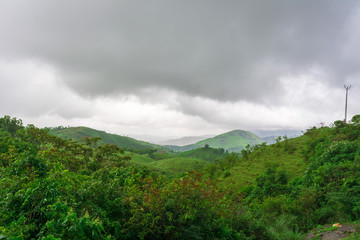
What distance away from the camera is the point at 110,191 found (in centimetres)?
683

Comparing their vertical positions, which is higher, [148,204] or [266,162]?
[148,204]

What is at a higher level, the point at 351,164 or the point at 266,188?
the point at 351,164

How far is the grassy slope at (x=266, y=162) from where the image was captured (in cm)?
3284

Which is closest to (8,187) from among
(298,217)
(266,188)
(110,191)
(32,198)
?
(32,198)

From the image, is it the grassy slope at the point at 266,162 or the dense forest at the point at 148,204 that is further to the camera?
the grassy slope at the point at 266,162

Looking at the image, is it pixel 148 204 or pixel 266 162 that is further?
pixel 266 162

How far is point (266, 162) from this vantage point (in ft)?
124

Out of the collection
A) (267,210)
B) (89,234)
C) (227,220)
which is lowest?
(267,210)

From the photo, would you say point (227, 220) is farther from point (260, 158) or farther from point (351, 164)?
point (260, 158)

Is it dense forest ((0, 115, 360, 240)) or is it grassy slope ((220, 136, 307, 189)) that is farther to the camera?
grassy slope ((220, 136, 307, 189))

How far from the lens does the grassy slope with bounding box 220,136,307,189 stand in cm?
3284

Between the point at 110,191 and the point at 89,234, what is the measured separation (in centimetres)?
267

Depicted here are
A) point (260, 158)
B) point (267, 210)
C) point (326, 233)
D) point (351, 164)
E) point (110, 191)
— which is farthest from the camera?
point (260, 158)

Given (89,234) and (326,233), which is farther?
(326,233)
